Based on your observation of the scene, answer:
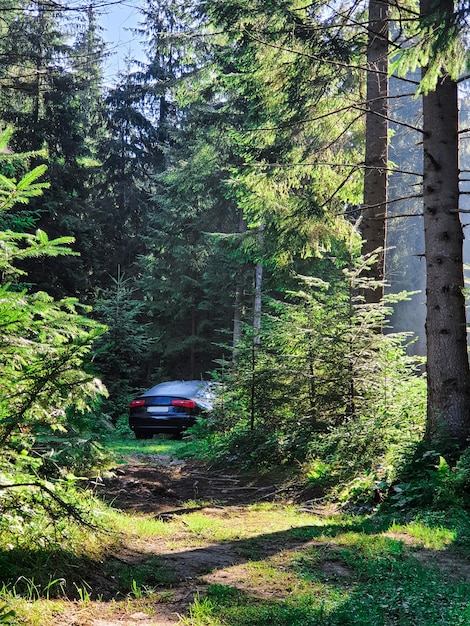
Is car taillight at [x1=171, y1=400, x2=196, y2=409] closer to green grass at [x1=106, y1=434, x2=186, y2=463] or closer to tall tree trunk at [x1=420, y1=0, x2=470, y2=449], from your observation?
green grass at [x1=106, y1=434, x2=186, y2=463]

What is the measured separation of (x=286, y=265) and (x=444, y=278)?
13.4 feet

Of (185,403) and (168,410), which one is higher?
(185,403)

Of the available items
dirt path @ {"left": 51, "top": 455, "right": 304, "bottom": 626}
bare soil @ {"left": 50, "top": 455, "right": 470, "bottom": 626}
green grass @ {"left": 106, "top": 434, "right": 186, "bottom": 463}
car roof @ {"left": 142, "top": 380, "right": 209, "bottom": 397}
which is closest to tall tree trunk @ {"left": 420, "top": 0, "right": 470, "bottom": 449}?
bare soil @ {"left": 50, "top": 455, "right": 470, "bottom": 626}

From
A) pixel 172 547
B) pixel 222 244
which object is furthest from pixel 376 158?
pixel 222 244

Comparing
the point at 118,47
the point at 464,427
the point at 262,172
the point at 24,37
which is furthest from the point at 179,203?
the point at 464,427

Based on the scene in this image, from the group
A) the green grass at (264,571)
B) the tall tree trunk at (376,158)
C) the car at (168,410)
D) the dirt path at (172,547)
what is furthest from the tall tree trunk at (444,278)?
the car at (168,410)

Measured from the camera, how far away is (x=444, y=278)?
256 inches

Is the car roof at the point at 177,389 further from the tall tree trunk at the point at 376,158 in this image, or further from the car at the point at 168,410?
the tall tree trunk at the point at 376,158

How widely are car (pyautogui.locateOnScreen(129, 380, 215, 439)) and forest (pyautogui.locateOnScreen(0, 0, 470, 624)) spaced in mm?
1312

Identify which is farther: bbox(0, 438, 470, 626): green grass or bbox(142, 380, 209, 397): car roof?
bbox(142, 380, 209, 397): car roof

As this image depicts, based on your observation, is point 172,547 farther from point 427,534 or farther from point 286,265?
point 286,265

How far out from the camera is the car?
12.7 metres

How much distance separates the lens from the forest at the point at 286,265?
3.36 m

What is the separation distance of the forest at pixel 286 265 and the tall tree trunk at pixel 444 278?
0.08 feet
